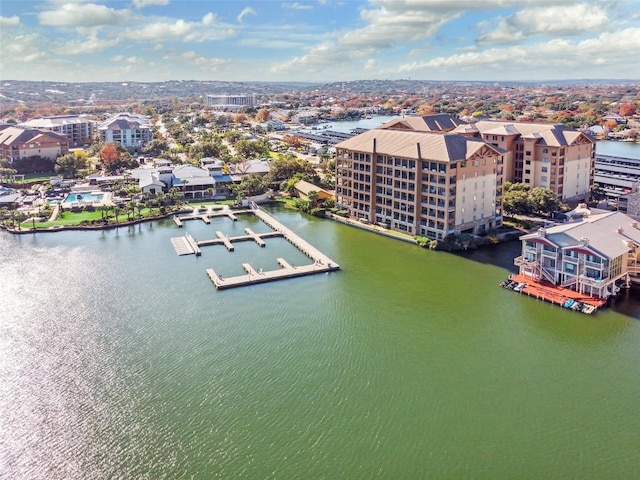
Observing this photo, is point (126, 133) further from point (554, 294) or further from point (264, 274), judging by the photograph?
point (554, 294)

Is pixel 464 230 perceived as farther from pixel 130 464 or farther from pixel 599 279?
pixel 130 464

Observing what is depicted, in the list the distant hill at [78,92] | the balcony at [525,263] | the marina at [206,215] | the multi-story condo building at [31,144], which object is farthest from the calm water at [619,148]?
the distant hill at [78,92]

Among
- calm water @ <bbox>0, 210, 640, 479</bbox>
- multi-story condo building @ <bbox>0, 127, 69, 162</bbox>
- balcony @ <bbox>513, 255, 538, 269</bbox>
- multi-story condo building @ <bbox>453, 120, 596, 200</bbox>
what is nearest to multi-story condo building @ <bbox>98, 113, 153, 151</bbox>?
multi-story condo building @ <bbox>0, 127, 69, 162</bbox>

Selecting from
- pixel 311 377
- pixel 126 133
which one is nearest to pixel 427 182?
pixel 311 377

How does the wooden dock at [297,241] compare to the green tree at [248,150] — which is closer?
the wooden dock at [297,241]

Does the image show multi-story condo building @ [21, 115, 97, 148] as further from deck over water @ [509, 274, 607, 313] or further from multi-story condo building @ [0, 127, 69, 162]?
deck over water @ [509, 274, 607, 313]

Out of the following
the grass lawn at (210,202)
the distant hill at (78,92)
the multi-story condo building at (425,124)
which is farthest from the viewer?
the distant hill at (78,92)

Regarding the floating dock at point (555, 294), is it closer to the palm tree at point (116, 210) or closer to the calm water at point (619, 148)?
the palm tree at point (116, 210)

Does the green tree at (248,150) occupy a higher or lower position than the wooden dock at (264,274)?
higher
